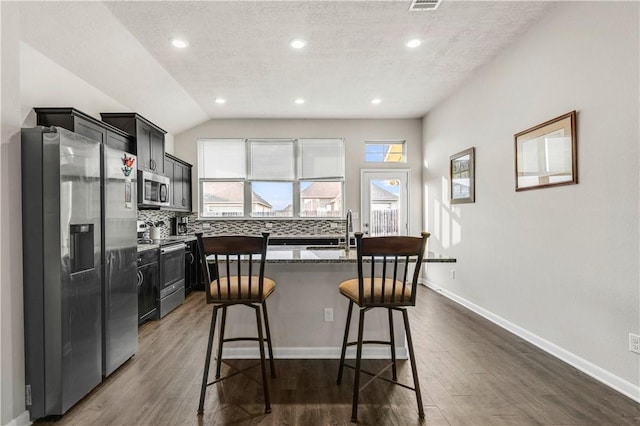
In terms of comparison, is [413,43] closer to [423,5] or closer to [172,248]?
[423,5]

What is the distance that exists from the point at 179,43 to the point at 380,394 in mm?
3628

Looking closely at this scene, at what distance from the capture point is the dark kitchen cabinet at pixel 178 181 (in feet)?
17.6

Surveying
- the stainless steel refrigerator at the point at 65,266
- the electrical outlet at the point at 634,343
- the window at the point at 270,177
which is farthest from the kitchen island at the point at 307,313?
the window at the point at 270,177

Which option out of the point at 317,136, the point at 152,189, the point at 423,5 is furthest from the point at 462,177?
the point at 152,189

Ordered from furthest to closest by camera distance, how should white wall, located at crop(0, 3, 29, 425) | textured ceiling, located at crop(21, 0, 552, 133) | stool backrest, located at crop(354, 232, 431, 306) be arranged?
textured ceiling, located at crop(21, 0, 552, 133), stool backrest, located at crop(354, 232, 431, 306), white wall, located at crop(0, 3, 29, 425)

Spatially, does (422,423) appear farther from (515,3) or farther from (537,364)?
(515,3)

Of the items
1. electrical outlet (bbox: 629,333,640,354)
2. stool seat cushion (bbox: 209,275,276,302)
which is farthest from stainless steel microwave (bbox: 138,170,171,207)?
electrical outlet (bbox: 629,333,640,354)

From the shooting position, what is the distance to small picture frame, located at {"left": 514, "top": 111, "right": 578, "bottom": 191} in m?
2.83

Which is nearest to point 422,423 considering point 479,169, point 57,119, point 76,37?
point 479,169

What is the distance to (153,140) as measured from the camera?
469cm

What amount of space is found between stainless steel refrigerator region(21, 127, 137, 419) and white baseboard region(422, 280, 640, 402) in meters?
3.53

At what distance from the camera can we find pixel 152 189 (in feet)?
14.8

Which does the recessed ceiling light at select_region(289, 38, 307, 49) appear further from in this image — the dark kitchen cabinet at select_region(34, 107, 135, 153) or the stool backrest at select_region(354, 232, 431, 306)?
the stool backrest at select_region(354, 232, 431, 306)

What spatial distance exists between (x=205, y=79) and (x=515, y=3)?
351 cm
